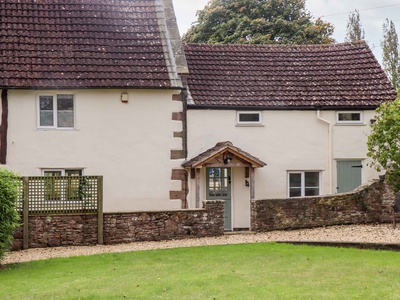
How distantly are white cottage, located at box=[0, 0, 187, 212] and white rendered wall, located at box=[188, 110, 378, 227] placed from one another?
128 centimetres

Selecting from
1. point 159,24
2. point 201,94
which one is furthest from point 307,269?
point 159,24

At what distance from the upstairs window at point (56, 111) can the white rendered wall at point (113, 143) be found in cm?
23

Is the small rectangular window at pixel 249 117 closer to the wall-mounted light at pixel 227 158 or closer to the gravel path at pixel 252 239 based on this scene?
the wall-mounted light at pixel 227 158

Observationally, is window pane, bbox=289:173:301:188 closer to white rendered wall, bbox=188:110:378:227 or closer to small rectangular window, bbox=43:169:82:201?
white rendered wall, bbox=188:110:378:227

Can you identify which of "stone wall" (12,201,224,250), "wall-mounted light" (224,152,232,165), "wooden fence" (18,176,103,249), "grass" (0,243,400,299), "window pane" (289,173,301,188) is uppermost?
"wall-mounted light" (224,152,232,165)

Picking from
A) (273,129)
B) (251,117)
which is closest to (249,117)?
(251,117)

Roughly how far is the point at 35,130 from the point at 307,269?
12957mm

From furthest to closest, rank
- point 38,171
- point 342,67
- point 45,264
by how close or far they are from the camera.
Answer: point 342,67
point 38,171
point 45,264

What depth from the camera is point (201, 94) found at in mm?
27250

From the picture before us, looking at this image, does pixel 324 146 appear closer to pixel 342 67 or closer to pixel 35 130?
pixel 342 67

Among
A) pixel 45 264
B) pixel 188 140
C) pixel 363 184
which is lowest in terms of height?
pixel 45 264

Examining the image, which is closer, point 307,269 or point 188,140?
point 307,269

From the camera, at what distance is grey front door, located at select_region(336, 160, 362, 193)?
27922 mm

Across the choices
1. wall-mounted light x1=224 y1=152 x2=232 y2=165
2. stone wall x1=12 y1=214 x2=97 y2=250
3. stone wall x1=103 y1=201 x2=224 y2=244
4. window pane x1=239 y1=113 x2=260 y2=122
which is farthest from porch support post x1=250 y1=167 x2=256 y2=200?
stone wall x1=12 y1=214 x2=97 y2=250
